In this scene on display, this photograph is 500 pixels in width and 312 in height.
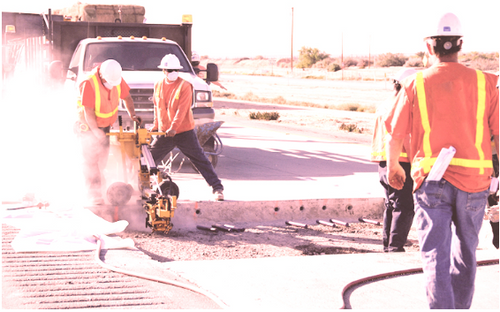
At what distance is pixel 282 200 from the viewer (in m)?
8.93

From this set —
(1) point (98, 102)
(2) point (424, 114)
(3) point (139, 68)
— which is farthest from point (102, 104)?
(2) point (424, 114)

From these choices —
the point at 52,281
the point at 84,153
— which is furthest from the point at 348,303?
the point at 84,153

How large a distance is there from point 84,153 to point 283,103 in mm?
29412

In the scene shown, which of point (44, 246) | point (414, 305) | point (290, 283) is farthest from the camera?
point (44, 246)

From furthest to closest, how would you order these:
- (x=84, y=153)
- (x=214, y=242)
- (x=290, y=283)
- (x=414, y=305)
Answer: (x=84, y=153), (x=214, y=242), (x=290, y=283), (x=414, y=305)

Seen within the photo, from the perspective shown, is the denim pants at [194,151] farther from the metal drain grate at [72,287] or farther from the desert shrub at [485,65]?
the desert shrub at [485,65]

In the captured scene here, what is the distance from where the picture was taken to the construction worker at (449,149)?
410 centimetres

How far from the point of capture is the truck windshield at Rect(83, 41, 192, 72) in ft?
38.9

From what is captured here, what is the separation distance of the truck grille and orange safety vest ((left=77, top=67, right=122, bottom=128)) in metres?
2.50

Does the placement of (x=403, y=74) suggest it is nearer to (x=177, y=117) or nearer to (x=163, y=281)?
(x=163, y=281)

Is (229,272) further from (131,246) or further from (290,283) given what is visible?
(131,246)

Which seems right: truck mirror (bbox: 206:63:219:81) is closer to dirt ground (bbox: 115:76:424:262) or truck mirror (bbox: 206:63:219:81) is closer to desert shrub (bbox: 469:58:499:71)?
dirt ground (bbox: 115:76:424:262)

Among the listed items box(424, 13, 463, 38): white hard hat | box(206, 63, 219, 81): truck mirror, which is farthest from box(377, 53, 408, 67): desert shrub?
box(424, 13, 463, 38): white hard hat

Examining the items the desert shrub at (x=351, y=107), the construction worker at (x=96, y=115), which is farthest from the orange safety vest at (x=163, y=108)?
the desert shrub at (x=351, y=107)
